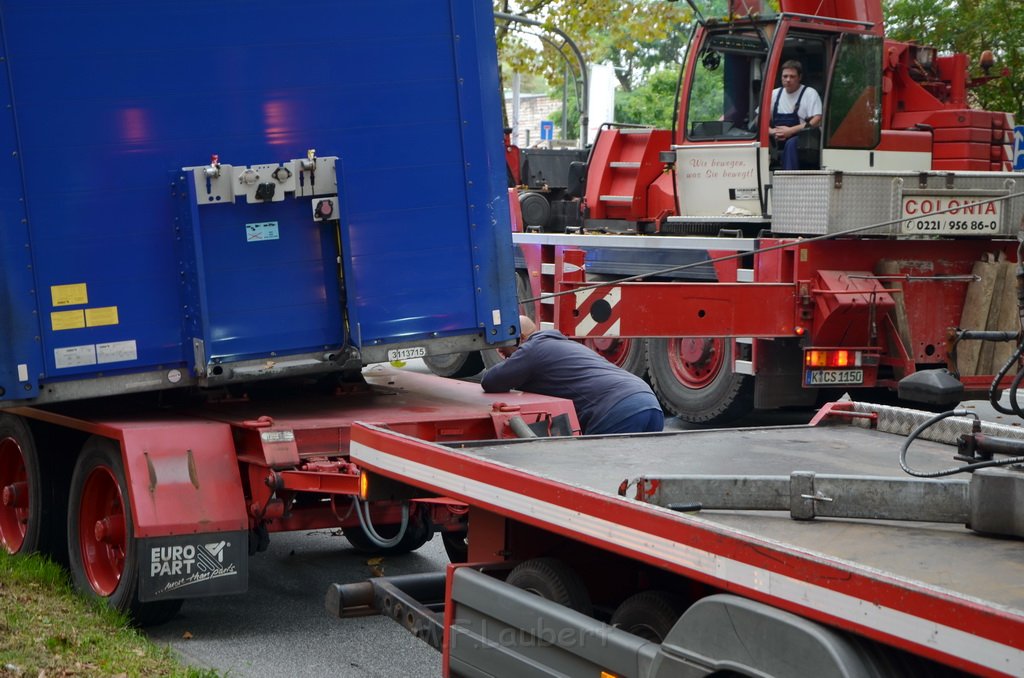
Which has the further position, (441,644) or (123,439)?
(123,439)

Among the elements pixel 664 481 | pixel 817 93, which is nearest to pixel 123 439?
pixel 664 481

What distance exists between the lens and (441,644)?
4852 mm

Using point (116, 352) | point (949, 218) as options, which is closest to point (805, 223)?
point (949, 218)

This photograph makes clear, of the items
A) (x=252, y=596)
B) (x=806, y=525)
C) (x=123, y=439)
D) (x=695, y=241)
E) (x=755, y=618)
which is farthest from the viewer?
(x=695, y=241)

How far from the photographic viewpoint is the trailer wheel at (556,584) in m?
4.46

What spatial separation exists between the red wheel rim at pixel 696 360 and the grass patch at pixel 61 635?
635 centimetres

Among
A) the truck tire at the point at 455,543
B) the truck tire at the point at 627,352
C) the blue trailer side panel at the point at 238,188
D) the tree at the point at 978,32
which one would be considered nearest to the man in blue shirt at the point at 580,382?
the blue trailer side panel at the point at 238,188

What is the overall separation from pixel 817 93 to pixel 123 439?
8.31 metres

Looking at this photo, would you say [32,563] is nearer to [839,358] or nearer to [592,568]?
[592,568]

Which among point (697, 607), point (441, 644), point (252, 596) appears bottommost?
point (252, 596)

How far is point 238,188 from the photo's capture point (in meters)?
6.74

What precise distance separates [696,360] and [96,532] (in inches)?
259

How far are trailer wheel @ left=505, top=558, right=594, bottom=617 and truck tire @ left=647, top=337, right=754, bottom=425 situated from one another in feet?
23.6

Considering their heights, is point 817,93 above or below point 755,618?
above
